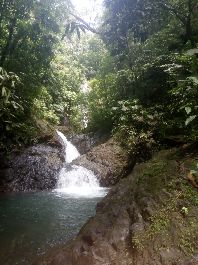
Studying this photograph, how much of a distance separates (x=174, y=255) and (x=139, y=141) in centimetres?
979

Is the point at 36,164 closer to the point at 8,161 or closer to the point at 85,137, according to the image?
the point at 8,161

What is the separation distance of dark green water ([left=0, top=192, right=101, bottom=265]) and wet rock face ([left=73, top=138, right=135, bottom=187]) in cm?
292

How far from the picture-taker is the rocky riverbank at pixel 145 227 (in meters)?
3.66

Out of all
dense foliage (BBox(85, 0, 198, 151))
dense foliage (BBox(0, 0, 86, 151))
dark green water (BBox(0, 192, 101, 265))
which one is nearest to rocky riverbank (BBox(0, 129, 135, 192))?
dense foliage (BBox(0, 0, 86, 151))

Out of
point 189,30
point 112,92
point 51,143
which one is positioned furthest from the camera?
point 112,92

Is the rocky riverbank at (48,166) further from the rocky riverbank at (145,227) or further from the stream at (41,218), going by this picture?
the rocky riverbank at (145,227)

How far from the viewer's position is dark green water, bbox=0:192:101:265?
17.3 feet

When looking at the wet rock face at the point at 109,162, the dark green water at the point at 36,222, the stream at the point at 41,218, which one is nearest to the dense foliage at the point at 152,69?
the wet rock face at the point at 109,162

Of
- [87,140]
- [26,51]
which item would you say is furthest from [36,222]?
[87,140]

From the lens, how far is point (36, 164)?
1356cm

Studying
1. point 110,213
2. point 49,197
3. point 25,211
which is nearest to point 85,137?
point 49,197

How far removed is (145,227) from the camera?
158 inches

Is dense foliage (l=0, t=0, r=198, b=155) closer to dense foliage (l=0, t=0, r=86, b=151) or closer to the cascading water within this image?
dense foliage (l=0, t=0, r=86, b=151)

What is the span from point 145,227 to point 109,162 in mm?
9955
